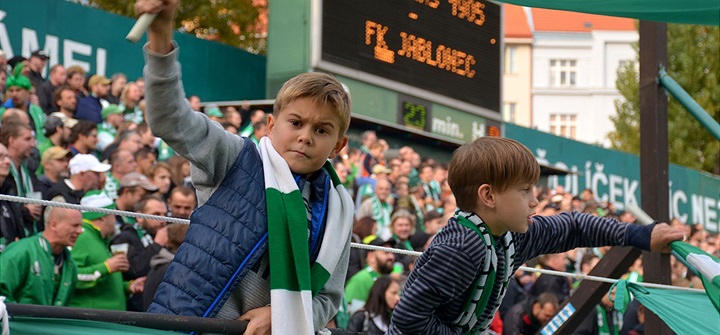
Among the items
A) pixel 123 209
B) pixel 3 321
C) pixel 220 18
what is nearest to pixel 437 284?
pixel 3 321

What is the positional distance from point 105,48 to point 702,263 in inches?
431

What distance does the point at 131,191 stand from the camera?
8039 millimetres

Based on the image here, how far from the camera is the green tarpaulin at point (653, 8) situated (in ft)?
14.3

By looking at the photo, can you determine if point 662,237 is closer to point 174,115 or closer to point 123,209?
point 174,115

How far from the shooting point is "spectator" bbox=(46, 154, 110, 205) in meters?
7.87

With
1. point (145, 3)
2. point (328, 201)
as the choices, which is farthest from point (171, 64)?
point (328, 201)

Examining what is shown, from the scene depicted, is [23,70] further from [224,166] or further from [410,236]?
[224,166]

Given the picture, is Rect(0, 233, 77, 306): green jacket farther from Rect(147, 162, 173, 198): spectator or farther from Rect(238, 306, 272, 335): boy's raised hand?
Rect(238, 306, 272, 335): boy's raised hand

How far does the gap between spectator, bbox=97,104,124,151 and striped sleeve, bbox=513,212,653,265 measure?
271 inches

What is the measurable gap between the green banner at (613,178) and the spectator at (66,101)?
35.5 feet

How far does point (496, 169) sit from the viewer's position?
11.8 feet

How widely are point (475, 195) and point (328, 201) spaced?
0.56m

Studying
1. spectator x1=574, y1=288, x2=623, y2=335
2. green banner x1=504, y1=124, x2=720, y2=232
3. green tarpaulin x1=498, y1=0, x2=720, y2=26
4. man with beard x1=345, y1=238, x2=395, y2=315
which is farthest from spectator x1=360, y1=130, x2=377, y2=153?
green tarpaulin x1=498, y1=0, x2=720, y2=26

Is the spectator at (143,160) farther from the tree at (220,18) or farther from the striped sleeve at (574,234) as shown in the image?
the tree at (220,18)
